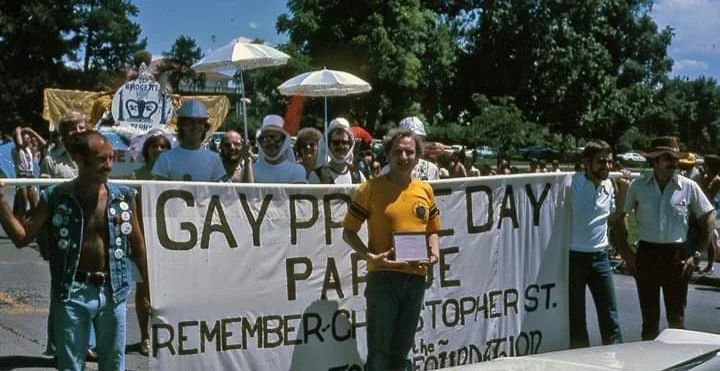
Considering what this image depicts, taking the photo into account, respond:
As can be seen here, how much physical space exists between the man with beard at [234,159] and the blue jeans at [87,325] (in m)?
2.29

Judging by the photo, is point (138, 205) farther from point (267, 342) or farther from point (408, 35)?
point (408, 35)

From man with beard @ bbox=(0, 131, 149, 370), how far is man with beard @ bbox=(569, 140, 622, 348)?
11.6 feet

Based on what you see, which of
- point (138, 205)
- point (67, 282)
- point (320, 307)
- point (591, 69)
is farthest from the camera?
point (591, 69)

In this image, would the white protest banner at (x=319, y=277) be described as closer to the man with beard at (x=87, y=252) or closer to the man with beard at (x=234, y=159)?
the man with beard at (x=87, y=252)

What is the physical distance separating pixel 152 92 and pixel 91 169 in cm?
856

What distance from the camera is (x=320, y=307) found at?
238 inches

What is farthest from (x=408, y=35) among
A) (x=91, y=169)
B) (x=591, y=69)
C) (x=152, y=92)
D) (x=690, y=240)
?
(x=91, y=169)

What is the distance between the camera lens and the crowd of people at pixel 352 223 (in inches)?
186

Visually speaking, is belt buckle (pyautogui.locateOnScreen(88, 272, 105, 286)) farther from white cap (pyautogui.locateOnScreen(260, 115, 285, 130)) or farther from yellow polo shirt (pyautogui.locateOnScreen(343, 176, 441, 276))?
white cap (pyautogui.locateOnScreen(260, 115, 285, 130))

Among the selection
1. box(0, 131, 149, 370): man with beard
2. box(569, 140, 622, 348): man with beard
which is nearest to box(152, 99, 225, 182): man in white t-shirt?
box(0, 131, 149, 370): man with beard

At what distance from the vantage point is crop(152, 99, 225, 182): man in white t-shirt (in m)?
6.33

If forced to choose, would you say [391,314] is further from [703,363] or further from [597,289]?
[703,363]

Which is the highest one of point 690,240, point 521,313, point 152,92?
point 152,92

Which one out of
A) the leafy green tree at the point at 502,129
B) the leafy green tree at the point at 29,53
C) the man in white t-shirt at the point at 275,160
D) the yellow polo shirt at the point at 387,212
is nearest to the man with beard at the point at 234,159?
the man in white t-shirt at the point at 275,160
